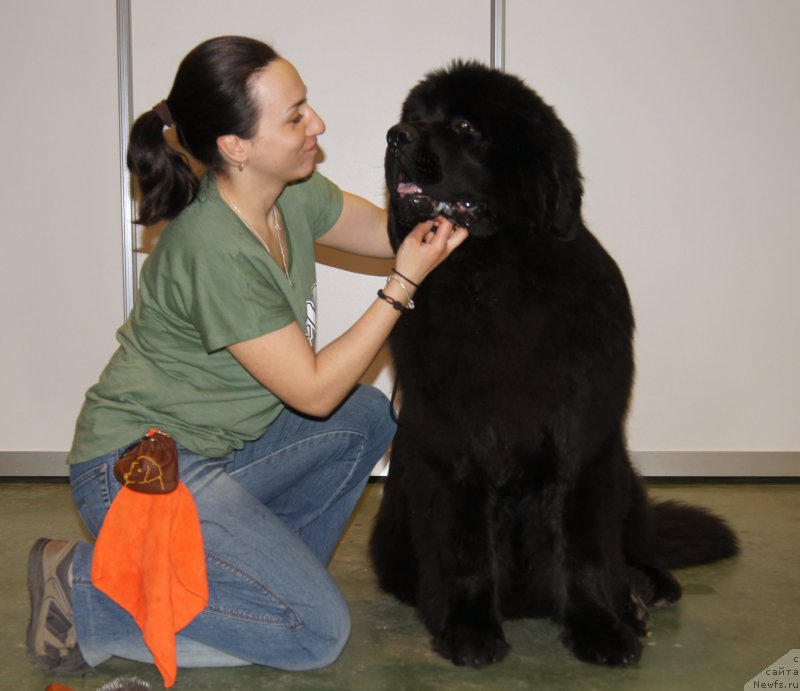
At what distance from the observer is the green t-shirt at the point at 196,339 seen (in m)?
1.90

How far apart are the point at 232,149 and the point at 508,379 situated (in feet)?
2.46

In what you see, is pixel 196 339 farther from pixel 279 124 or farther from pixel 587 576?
pixel 587 576

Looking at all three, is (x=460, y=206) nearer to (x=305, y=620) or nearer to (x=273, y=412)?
(x=273, y=412)

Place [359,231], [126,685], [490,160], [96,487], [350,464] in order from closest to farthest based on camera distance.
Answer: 1. [126,685]
2. [490,160]
3. [96,487]
4. [350,464]
5. [359,231]

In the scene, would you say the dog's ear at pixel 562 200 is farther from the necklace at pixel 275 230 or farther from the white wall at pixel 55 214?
the white wall at pixel 55 214

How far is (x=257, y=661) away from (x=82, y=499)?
49 cm

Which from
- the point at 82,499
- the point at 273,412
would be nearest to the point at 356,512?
the point at 273,412

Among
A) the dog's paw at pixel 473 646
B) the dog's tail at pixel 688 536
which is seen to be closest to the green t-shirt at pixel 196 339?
the dog's paw at pixel 473 646

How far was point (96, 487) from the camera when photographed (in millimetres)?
1957

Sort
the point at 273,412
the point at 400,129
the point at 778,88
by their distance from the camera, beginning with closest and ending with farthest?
the point at 400,129 < the point at 273,412 < the point at 778,88

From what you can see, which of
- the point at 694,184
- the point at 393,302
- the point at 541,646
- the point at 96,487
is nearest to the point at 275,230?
the point at 393,302

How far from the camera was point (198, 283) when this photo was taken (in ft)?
6.21

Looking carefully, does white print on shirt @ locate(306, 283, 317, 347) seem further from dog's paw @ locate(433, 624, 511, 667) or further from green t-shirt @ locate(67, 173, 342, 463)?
dog's paw @ locate(433, 624, 511, 667)

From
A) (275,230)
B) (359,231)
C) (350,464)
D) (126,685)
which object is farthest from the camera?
(359,231)
